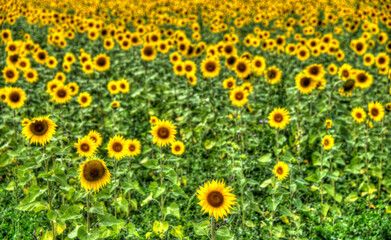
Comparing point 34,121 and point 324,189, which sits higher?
point 34,121

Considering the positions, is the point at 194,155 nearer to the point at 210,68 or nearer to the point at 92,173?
the point at 210,68

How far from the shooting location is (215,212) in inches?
98.4

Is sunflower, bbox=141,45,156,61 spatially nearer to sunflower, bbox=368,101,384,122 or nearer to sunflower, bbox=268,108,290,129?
sunflower, bbox=268,108,290,129

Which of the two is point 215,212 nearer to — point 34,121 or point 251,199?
point 251,199

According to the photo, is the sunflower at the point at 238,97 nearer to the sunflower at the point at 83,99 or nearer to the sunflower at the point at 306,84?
the sunflower at the point at 306,84

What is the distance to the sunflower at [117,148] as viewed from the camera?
131 inches

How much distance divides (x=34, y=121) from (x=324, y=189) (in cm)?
337

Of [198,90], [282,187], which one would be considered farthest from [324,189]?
[198,90]

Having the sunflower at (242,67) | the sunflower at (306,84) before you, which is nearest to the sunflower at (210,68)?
the sunflower at (242,67)

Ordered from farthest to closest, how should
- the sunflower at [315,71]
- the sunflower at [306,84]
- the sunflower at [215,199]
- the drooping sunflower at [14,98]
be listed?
the sunflower at [315,71] < the sunflower at [306,84] < the drooping sunflower at [14,98] < the sunflower at [215,199]

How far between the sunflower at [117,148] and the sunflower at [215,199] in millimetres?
1133

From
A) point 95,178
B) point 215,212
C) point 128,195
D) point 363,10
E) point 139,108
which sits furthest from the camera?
point 363,10

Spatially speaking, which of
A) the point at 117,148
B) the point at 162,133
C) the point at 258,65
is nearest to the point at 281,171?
the point at 162,133

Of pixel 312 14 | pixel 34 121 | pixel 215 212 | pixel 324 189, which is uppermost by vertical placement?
pixel 312 14
